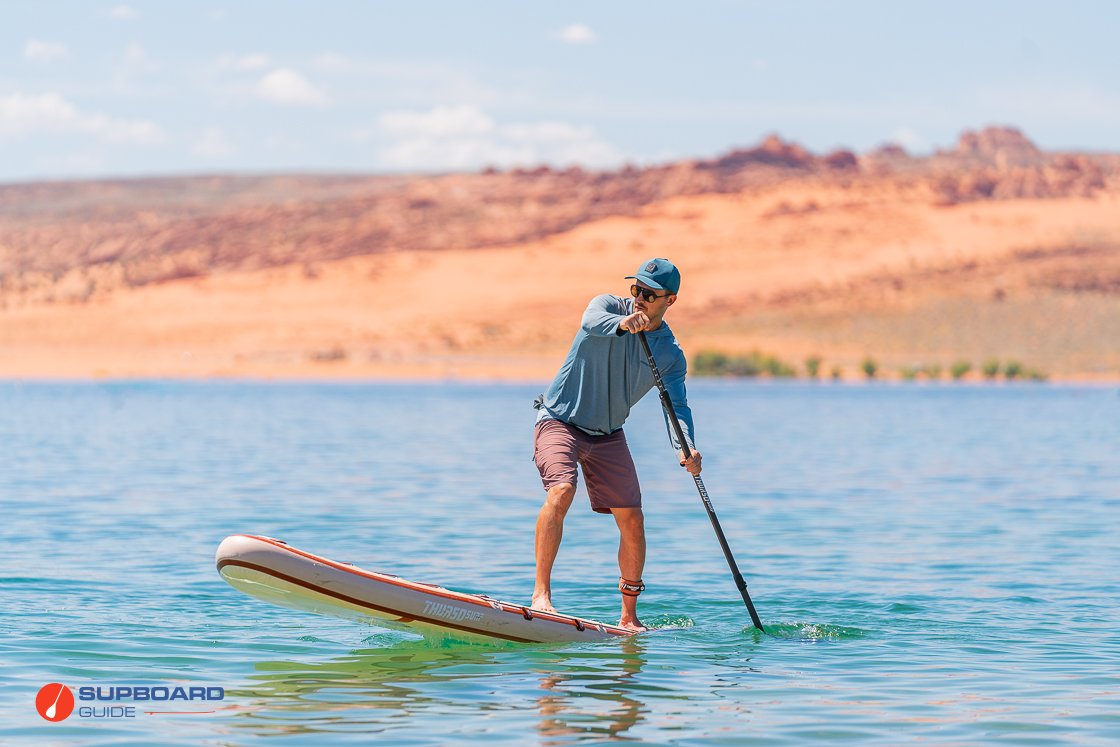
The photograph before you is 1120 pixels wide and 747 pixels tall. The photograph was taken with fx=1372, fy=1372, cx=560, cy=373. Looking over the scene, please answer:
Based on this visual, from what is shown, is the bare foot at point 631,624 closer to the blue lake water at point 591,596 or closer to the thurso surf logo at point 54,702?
the blue lake water at point 591,596

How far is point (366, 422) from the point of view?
1230 inches

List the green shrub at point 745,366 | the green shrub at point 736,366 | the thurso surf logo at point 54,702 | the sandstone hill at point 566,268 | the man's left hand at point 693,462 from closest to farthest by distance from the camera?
the thurso surf logo at point 54,702 < the man's left hand at point 693,462 < the green shrub at point 736,366 < the green shrub at point 745,366 < the sandstone hill at point 566,268

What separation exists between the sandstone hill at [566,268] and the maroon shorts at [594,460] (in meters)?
56.7

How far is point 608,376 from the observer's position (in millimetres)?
8148

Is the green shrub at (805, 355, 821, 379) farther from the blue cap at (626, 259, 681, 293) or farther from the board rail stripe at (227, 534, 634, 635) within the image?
the blue cap at (626, 259, 681, 293)

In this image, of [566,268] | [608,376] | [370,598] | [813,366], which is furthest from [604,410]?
[566,268]

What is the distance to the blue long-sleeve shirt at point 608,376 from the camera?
8.05 meters

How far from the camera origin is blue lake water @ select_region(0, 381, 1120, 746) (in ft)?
22.1

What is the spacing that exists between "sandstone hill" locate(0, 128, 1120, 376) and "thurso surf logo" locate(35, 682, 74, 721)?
58.1 metres

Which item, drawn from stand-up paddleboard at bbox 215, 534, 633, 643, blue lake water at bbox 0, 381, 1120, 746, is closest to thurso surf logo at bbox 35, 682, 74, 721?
blue lake water at bbox 0, 381, 1120, 746

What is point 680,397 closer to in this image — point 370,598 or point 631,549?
point 631,549

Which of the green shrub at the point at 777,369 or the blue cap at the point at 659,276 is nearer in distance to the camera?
the blue cap at the point at 659,276

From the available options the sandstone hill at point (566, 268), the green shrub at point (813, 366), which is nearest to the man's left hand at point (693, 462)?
the green shrub at point (813, 366)

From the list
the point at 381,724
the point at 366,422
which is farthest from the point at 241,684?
the point at 366,422
